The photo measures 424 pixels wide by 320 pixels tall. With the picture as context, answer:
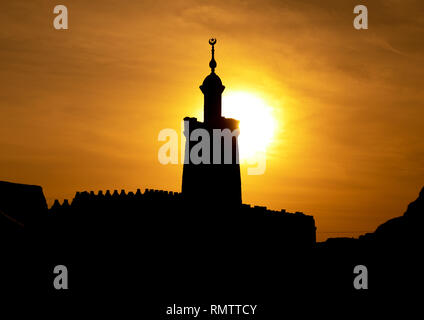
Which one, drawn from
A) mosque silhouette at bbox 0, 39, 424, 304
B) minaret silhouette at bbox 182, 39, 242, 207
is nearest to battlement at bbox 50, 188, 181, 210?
mosque silhouette at bbox 0, 39, 424, 304

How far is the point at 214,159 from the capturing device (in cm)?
3095

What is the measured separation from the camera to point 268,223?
2962cm

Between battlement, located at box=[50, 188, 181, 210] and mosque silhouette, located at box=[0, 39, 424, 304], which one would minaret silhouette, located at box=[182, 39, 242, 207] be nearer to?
mosque silhouette, located at box=[0, 39, 424, 304]

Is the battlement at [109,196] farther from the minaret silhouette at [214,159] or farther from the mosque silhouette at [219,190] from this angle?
the minaret silhouette at [214,159]

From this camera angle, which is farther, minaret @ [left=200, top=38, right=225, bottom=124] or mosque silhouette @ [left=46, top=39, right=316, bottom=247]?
minaret @ [left=200, top=38, right=225, bottom=124]

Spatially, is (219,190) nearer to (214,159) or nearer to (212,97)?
(214,159)

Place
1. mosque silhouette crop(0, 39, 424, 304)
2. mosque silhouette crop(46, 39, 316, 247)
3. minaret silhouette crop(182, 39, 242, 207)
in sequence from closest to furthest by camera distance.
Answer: mosque silhouette crop(0, 39, 424, 304) → mosque silhouette crop(46, 39, 316, 247) → minaret silhouette crop(182, 39, 242, 207)

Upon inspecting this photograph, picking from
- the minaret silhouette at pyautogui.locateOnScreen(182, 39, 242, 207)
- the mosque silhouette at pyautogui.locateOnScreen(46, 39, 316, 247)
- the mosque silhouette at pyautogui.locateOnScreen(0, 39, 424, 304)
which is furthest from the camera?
the minaret silhouette at pyautogui.locateOnScreen(182, 39, 242, 207)

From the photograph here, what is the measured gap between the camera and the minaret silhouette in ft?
99.8

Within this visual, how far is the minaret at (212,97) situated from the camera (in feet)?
102

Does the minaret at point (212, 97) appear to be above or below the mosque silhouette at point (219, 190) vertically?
above

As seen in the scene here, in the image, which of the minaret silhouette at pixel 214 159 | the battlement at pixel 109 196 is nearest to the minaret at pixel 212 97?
the minaret silhouette at pixel 214 159

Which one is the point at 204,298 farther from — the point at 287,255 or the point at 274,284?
the point at 287,255

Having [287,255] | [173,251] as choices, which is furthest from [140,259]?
[287,255]
